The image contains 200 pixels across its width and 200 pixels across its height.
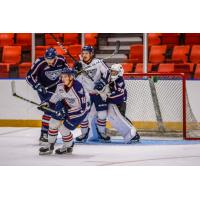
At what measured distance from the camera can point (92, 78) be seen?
545 centimetres

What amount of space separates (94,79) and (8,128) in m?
1.16

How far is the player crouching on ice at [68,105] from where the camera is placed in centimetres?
495

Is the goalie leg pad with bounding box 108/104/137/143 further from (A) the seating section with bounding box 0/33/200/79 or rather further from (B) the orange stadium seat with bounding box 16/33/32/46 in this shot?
(B) the orange stadium seat with bounding box 16/33/32/46

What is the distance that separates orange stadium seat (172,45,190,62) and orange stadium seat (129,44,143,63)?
298 mm

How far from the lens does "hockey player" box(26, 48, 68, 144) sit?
17.3 feet

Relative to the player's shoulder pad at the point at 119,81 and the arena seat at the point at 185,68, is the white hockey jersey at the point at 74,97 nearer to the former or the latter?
the player's shoulder pad at the point at 119,81

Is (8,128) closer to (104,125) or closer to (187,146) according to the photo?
(104,125)

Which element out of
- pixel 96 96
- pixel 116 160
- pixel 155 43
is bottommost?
pixel 116 160

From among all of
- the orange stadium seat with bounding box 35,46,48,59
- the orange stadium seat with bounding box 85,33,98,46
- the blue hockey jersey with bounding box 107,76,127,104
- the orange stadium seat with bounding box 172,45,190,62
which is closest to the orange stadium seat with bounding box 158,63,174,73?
the orange stadium seat with bounding box 172,45,190,62

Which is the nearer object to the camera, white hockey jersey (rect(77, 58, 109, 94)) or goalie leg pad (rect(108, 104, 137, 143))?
white hockey jersey (rect(77, 58, 109, 94))

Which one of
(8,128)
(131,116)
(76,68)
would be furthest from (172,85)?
(8,128)

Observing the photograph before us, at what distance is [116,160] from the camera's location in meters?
4.95

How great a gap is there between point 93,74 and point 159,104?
735 mm

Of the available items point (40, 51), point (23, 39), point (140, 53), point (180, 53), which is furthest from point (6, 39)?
point (180, 53)
